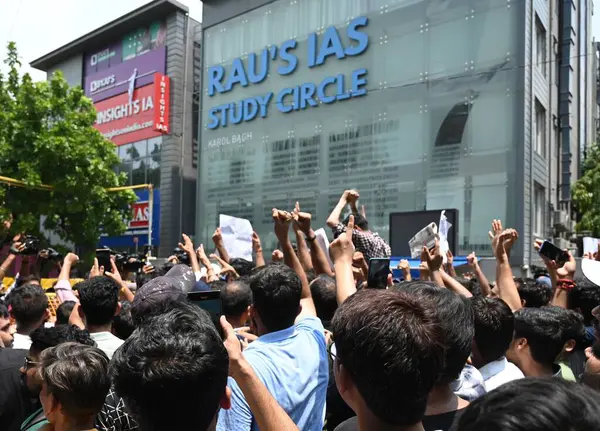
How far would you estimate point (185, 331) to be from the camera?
66.1 inches

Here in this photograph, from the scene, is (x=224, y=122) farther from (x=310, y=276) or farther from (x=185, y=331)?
(x=185, y=331)

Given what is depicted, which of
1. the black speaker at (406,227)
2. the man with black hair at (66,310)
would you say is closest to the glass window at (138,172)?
the black speaker at (406,227)

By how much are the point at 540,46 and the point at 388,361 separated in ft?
54.7

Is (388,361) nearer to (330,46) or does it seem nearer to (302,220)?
(302,220)

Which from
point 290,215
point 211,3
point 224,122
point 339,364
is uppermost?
point 211,3

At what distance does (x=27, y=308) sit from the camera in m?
3.96

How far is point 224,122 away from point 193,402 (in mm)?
20689

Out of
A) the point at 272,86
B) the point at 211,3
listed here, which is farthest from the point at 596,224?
the point at 211,3

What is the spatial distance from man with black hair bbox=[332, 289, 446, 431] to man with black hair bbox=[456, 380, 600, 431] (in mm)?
458

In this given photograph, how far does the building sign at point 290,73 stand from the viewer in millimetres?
17859

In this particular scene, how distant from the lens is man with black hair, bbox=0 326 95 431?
9.53ft

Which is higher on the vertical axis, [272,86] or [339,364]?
[272,86]

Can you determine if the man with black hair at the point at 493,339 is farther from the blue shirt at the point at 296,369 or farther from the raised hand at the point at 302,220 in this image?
the raised hand at the point at 302,220

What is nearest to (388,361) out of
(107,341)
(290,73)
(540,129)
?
(107,341)
